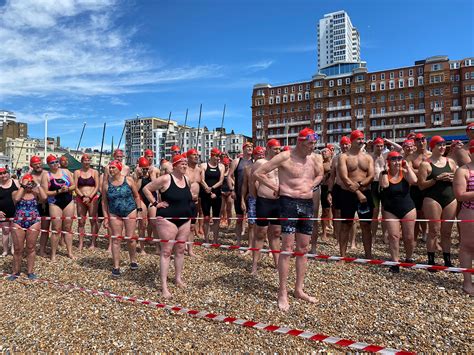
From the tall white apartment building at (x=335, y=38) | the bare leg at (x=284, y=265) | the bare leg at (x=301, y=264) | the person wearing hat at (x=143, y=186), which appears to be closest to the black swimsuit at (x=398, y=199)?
the bare leg at (x=301, y=264)

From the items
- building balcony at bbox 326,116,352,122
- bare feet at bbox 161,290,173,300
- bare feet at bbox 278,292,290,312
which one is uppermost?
building balcony at bbox 326,116,352,122

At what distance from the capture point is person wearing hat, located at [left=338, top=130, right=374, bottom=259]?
19.7 feet

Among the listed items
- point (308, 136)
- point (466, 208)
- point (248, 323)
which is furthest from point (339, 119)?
point (248, 323)

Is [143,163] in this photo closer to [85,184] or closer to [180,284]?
[85,184]

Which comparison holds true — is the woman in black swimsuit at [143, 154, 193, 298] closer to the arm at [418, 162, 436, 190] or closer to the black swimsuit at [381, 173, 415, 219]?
the black swimsuit at [381, 173, 415, 219]

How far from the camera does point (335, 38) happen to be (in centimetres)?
15125

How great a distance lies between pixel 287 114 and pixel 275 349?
84.8 m

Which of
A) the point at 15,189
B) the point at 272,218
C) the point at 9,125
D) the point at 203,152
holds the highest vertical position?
the point at 9,125

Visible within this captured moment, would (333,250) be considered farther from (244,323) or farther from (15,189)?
(15,189)

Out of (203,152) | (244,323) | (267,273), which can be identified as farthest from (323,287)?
(203,152)

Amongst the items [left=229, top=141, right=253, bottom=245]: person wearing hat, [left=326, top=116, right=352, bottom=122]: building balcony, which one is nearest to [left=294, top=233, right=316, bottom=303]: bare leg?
[left=229, top=141, right=253, bottom=245]: person wearing hat

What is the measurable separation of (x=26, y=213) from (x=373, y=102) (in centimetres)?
7999

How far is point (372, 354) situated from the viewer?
3109 millimetres

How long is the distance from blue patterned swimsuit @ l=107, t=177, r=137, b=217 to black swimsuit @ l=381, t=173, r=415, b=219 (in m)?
4.26
